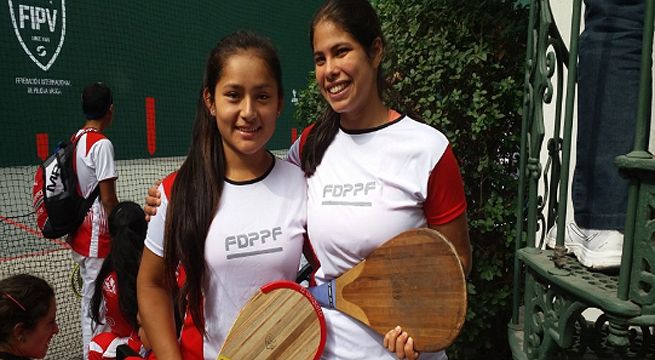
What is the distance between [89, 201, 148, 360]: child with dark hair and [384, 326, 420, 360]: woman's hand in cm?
155

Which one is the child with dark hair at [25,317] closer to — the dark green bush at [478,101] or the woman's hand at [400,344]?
the woman's hand at [400,344]

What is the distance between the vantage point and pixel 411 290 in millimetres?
1552

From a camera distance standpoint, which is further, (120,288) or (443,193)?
(120,288)

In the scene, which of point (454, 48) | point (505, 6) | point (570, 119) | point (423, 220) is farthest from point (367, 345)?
point (505, 6)

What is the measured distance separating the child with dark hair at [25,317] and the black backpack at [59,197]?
139cm

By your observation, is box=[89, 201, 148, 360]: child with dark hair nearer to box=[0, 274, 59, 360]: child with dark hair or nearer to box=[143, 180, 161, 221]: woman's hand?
box=[0, 274, 59, 360]: child with dark hair

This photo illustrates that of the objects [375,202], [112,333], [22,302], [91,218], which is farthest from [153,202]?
[91,218]

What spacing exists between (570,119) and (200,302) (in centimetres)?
118

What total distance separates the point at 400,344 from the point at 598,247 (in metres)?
0.60

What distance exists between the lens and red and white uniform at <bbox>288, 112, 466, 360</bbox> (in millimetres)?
1620

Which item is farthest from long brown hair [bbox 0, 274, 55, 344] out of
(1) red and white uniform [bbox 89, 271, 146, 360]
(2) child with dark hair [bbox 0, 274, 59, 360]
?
(1) red and white uniform [bbox 89, 271, 146, 360]

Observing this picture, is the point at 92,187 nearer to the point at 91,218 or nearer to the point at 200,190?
the point at 91,218

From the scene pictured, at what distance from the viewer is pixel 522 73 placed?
10.5 ft

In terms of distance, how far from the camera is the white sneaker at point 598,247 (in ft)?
5.14
